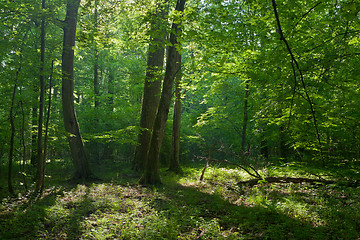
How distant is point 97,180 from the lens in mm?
9383

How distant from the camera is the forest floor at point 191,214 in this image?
3961mm

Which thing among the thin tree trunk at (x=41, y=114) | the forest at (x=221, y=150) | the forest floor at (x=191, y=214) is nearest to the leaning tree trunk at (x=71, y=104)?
the forest at (x=221, y=150)

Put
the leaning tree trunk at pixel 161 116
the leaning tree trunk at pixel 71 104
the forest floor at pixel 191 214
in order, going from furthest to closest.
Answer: the leaning tree trunk at pixel 71 104
the leaning tree trunk at pixel 161 116
the forest floor at pixel 191 214

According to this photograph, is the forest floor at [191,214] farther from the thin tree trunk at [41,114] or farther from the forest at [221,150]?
the thin tree trunk at [41,114]

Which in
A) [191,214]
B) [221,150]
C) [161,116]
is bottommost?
[191,214]

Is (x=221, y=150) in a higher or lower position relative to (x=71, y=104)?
lower

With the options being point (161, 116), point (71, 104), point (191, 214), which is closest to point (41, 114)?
point (71, 104)

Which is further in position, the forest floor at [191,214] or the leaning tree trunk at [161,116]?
the leaning tree trunk at [161,116]

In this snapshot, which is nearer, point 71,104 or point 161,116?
point 161,116

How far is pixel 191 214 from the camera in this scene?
16.8ft

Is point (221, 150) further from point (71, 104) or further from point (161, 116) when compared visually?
point (71, 104)

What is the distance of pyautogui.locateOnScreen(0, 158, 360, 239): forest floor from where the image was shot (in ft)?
13.0

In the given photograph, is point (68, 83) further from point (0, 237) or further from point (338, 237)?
point (338, 237)

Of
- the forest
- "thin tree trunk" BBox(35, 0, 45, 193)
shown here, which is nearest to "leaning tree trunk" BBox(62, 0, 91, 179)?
the forest
